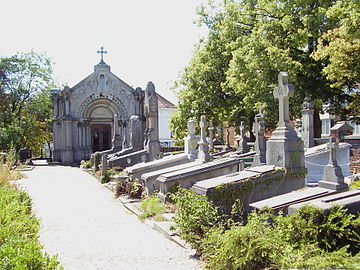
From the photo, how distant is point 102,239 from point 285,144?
400 cm

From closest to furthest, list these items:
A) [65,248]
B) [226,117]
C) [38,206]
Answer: [65,248], [38,206], [226,117]

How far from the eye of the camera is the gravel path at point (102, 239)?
5355 mm

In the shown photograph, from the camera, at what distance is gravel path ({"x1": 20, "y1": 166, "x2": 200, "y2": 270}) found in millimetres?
5355

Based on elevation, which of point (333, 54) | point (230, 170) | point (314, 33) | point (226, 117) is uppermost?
point (314, 33)

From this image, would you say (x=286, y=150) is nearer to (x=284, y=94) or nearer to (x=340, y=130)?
(x=284, y=94)

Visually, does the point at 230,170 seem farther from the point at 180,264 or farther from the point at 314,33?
the point at 314,33

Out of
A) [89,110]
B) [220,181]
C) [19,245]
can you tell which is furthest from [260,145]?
[89,110]

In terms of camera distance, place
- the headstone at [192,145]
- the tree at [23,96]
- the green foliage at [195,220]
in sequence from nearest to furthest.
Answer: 1. the green foliage at [195,220]
2. the headstone at [192,145]
3. the tree at [23,96]

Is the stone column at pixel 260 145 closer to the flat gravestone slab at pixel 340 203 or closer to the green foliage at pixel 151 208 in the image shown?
the green foliage at pixel 151 208

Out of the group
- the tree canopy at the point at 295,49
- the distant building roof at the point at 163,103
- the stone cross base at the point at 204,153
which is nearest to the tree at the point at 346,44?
the tree canopy at the point at 295,49

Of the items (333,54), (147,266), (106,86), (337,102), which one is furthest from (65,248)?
(106,86)

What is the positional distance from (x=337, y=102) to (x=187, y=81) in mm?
10734

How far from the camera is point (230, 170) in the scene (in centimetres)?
937

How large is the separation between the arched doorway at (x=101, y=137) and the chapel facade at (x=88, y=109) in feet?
0.45
